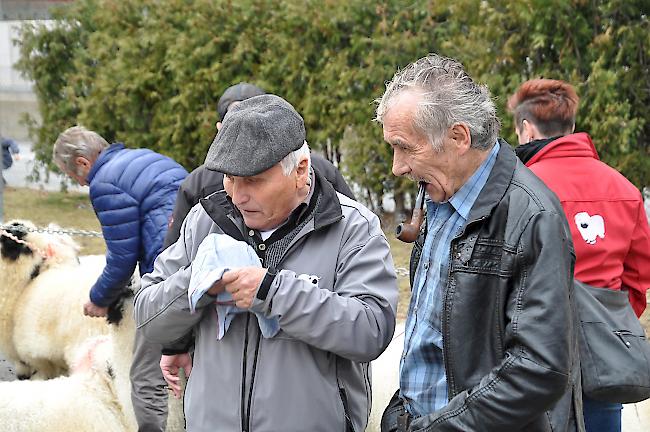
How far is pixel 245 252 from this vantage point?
7.69 ft

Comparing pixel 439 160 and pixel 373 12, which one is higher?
pixel 373 12

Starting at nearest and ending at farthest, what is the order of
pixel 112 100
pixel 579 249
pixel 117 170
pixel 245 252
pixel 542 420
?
pixel 542 420 → pixel 245 252 → pixel 579 249 → pixel 117 170 → pixel 112 100

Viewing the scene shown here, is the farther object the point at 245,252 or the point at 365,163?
the point at 365,163

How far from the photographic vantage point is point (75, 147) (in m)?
4.39

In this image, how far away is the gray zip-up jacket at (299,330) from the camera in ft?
7.48

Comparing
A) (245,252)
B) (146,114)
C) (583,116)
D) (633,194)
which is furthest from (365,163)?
(245,252)

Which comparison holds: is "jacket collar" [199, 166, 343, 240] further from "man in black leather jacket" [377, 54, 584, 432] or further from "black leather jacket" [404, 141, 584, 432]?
"black leather jacket" [404, 141, 584, 432]

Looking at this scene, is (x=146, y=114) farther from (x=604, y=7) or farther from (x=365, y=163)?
(x=604, y=7)

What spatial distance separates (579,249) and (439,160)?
0.90 m

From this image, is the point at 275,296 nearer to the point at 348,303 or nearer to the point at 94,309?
the point at 348,303

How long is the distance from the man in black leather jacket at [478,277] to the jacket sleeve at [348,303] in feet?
0.35

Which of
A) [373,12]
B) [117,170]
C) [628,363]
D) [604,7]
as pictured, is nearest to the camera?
[628,363]

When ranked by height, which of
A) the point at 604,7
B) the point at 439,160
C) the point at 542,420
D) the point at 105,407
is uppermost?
the point at 604,7

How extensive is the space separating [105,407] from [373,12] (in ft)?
18.4
